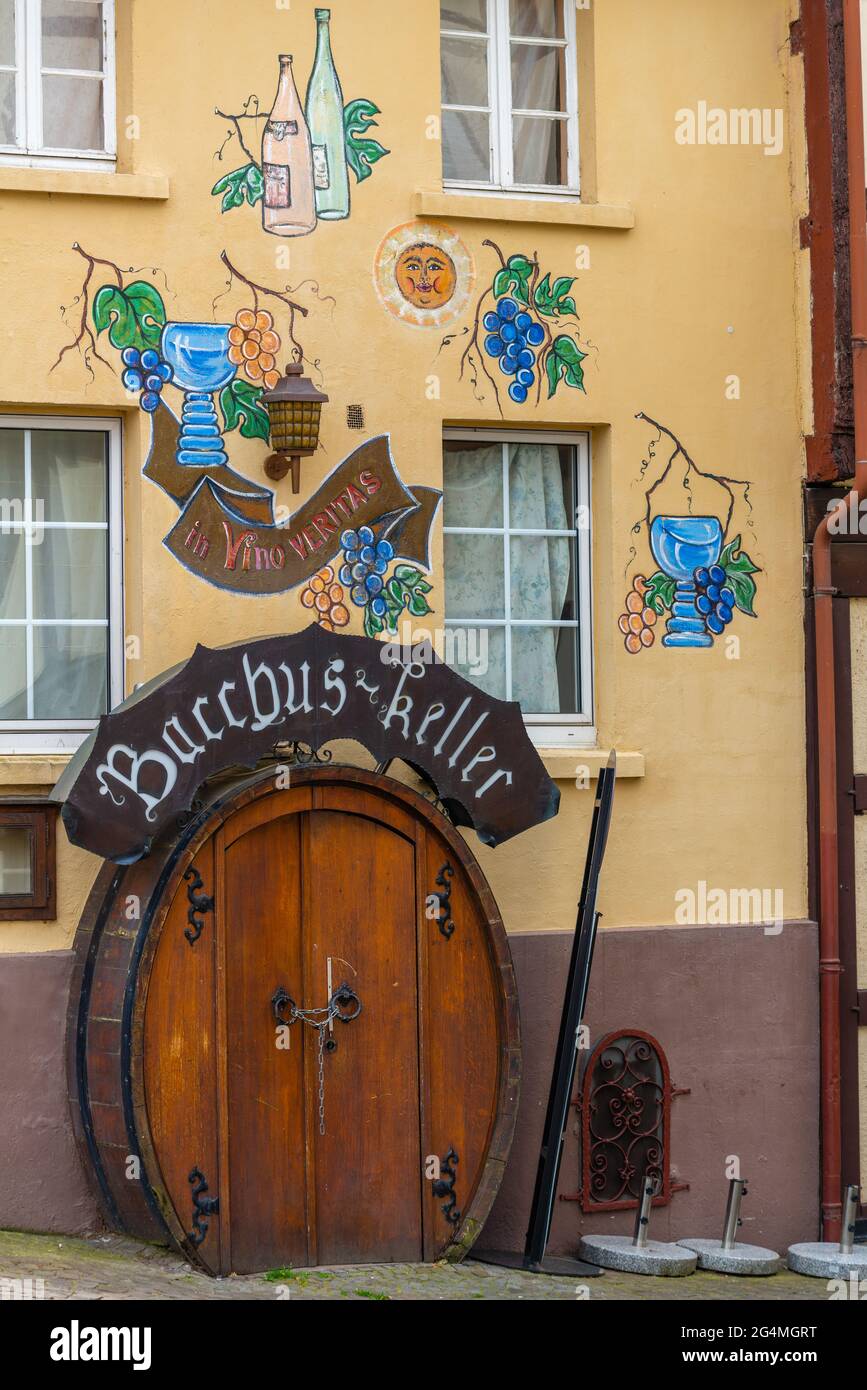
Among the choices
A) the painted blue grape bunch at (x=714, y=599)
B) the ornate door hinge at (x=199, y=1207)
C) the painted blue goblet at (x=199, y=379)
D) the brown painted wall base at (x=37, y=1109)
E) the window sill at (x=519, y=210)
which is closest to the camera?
the ornate door hinge at (x=199, y=1207)

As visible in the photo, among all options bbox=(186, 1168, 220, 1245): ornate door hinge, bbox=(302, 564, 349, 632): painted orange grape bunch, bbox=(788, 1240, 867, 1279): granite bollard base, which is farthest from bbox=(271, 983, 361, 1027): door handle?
bbox=(788, 1240, 867, 1279): granite bollard base

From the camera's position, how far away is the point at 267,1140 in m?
7.80

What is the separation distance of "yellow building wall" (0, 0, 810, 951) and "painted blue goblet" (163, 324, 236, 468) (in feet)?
0.27

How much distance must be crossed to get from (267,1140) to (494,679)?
2519 millimetres

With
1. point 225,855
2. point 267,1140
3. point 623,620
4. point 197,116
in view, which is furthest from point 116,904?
point 197,116

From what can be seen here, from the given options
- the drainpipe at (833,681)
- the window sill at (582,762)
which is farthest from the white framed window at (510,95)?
the window sill at (582,762)

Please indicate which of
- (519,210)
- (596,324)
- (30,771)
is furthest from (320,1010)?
(519,210)

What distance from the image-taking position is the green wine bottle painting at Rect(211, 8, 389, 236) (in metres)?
8.64

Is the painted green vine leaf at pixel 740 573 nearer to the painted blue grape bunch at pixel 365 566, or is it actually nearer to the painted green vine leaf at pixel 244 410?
the painted blue grape bunch at pixel 365 566

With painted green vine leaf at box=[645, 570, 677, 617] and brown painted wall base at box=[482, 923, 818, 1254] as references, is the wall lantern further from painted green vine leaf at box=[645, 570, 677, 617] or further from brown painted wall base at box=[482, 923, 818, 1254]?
brown painted wall base at box=[482, 923, 818, 1254]

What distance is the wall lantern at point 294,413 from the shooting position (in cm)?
839

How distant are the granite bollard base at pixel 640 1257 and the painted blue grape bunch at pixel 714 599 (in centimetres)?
290

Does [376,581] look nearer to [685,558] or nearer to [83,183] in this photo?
[685,558]

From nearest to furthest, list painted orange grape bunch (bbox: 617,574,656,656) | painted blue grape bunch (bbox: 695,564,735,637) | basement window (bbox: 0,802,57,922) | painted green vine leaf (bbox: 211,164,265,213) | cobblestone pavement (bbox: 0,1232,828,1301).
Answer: cobblestone pavement (bbox: 0,1232,828,1301) → basement window (bbox: 0,802,57,922) → painted green vine leaf (bbox: 211,164,265,213) → painted orange grape bunch (bbox: 617,574,656,656) → painted blue grape bunch (bbox: 695,564,735,637)
